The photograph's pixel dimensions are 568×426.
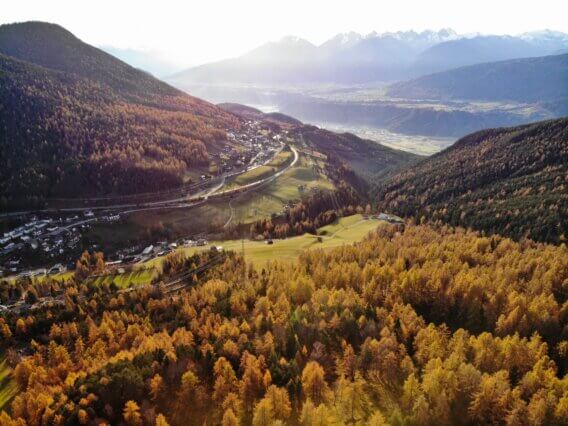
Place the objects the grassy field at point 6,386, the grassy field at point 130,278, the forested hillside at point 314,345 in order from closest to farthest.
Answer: the forested hillside at point 314,345 < the grassy field at point 6,386 < the grassy field at point 130,278

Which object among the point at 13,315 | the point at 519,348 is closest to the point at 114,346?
the point at 13,315

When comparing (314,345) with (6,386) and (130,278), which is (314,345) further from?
(130,278)

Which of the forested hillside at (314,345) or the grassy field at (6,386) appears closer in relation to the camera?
the forested hillside at (314,345)

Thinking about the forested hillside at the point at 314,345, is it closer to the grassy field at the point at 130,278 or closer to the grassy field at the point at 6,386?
the grassy field at the point at 6,386

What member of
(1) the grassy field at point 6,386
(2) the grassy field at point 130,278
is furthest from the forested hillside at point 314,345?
(2) the grassy field at point 130,278

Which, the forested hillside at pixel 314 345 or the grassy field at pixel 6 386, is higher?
the forested hillside at pixel 314 345

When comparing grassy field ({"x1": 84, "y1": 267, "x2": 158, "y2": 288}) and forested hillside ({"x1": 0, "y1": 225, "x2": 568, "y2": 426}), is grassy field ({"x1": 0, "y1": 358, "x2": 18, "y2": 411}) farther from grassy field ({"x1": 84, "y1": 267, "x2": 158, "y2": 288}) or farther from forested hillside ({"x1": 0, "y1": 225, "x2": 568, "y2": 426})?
grassy field ({"x1": 84, "y1": 267, "x2": 158, "y2": 288})
